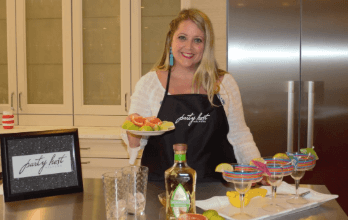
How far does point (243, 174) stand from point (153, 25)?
2.02m

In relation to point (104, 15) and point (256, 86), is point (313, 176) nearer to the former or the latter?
point (256, 86)

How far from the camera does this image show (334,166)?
2.46 m

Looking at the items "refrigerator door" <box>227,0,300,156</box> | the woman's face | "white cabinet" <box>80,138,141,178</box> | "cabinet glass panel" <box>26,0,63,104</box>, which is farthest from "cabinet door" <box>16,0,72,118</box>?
the woman's face

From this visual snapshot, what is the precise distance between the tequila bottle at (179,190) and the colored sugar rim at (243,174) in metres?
0.10

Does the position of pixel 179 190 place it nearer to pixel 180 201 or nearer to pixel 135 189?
pixel 180 201

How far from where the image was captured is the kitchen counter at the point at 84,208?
1106 millimetres

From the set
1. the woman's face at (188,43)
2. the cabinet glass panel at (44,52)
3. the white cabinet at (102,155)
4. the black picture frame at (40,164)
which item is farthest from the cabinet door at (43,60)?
the black picture frame at (40,164)

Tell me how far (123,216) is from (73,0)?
2186 mm

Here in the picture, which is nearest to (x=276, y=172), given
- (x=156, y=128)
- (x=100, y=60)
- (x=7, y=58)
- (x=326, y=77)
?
(x=156, y=128)

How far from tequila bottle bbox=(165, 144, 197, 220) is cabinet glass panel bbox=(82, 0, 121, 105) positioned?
1.97 m

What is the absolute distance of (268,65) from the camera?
8.04 ft

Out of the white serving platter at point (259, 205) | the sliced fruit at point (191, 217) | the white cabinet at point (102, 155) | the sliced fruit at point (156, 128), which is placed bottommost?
the white cabinet at point (102, 155)

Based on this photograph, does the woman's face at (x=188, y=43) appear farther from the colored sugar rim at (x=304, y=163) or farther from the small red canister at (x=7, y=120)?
the small red canister at (x=7, y=120)

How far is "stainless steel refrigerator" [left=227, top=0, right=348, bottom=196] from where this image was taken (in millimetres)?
2408
